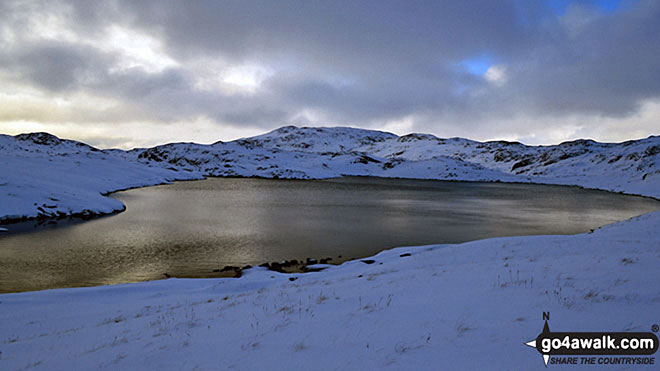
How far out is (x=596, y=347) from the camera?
5.17 meters

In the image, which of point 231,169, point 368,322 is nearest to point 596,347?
point 368,322

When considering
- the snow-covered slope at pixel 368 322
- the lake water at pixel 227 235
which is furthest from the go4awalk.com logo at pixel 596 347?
the lake water at pixel 227 235

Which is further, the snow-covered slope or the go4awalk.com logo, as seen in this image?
the snow-covered slope

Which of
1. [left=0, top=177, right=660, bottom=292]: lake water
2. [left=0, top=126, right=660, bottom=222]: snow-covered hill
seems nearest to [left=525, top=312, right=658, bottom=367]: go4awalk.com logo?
[left=0, top=177, right=660, bottom=292]: lake water

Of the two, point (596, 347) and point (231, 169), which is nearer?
point (596, 347)

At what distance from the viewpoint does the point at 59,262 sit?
19672 millimetres

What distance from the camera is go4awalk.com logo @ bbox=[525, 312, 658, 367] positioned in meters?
4.82

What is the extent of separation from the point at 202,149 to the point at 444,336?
170 metres

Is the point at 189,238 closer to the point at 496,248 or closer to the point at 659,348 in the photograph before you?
the point at 496,248

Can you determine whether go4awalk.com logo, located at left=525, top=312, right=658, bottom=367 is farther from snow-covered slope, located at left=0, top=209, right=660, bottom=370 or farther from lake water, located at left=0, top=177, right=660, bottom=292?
lake water, located at left=0, top=177, right=660, bottom=292

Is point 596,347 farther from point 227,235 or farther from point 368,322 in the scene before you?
point 227,235

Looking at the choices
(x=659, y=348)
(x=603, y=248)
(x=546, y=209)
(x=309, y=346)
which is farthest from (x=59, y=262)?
(x=546, y=209)

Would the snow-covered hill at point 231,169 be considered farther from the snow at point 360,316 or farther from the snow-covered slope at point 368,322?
the snow-covered slope at point 368,322

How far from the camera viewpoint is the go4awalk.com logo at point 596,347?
4.82 m
